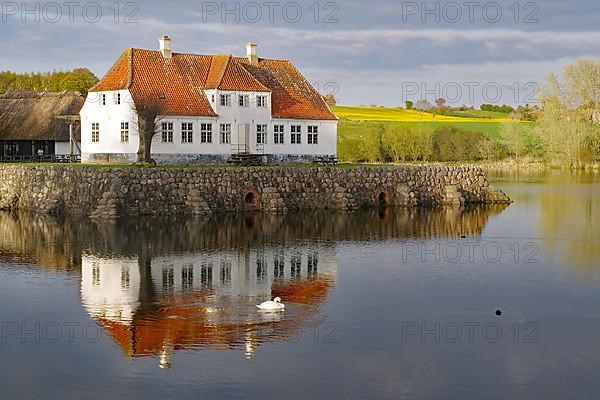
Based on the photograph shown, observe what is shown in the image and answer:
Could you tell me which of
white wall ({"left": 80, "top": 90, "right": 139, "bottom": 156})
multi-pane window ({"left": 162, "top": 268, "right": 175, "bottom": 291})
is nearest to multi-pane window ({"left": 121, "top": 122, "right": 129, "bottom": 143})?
white wall ({"left": 80, "top": 90, "right": 139, "bottom": 156})

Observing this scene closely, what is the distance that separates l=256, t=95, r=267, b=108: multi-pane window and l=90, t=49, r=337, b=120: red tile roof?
A: 47 cm

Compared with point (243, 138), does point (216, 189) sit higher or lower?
→ lower

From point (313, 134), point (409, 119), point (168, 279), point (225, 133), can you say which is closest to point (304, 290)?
point (168, 279)

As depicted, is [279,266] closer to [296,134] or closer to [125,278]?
[125,278]

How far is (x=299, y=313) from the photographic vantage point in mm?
20047

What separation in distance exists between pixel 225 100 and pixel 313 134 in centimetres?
592

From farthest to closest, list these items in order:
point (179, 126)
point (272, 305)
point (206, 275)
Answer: point (179, 126)
point (206, 275)
point (272, 305)

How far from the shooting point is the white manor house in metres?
46.8

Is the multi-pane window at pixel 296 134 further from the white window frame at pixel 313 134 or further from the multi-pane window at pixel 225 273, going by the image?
the multi-pane window at pixel 225 273

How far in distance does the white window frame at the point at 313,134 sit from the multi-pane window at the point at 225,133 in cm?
516

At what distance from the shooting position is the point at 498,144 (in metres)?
82.1

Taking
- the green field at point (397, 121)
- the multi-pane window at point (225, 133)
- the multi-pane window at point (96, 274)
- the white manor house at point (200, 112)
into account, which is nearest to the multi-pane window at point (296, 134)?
the white manor house at point (200, 112)

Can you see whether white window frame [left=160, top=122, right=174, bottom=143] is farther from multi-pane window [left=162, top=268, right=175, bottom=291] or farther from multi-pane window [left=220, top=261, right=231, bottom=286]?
multi-pane window [left=162, top=268, right=175, bottom=291]

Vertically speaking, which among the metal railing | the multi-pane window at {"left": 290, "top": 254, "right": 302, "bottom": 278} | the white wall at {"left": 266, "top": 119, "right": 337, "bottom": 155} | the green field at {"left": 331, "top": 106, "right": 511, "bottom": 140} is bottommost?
the multi-pane window at {"left": 290, "top": 254, "right": 302, "bottom": 278}
